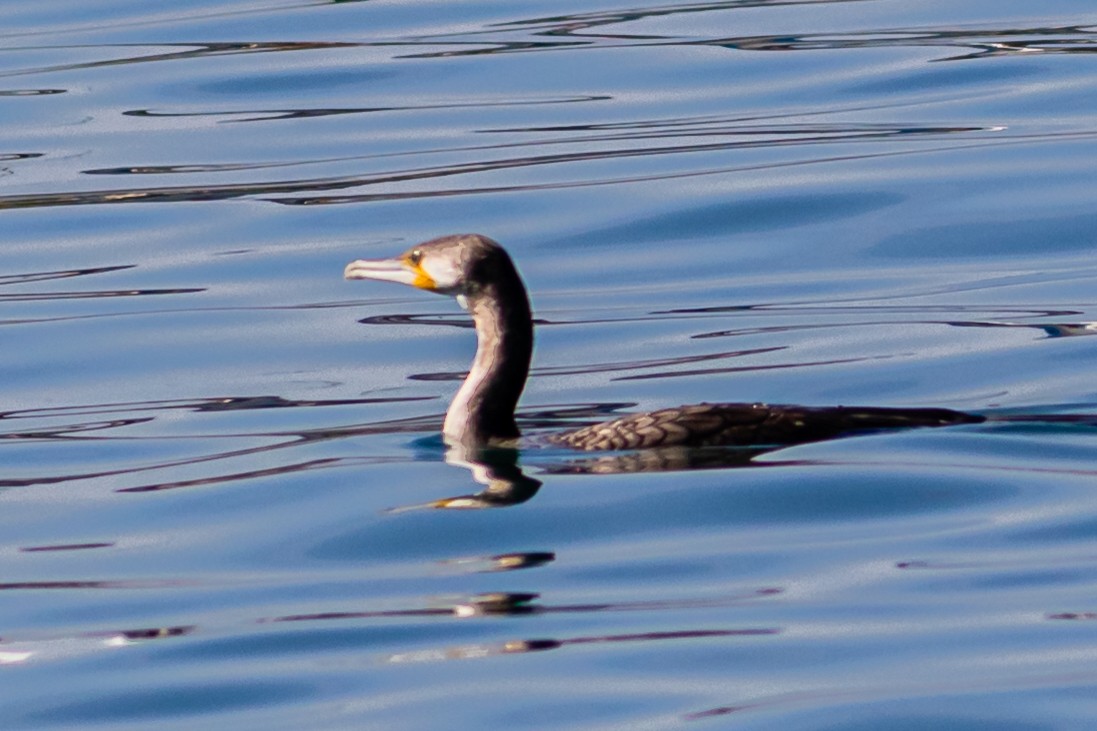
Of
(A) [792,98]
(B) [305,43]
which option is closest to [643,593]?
(A) [792,98]

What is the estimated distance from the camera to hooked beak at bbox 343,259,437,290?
9.09m

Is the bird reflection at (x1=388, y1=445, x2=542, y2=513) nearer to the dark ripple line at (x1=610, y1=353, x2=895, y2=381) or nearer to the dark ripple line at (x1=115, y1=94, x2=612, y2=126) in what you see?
the dark ripple line at (x1=610, y1=353, x2=895, y2=381)

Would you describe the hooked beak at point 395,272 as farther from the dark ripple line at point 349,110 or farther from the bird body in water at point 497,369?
the dark ripple line at point 349,110

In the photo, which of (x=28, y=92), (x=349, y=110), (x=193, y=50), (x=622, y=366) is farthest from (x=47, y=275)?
(x=193, y=50)

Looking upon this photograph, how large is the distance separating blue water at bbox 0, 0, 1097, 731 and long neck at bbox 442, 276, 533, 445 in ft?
0.83

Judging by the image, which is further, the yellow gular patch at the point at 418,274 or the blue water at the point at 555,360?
the yellow gular patch at the point at 418,274

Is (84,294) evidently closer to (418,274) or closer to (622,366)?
(622,366)

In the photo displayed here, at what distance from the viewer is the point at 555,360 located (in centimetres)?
1169

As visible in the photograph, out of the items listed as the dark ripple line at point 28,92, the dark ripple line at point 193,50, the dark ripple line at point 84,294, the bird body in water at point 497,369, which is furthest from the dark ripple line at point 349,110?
the bird body in water at point 497,369

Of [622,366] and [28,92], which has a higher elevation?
[28,92]

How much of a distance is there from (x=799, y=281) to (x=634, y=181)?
9.26ft

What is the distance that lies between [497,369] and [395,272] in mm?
541

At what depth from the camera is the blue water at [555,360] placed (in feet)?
20.6

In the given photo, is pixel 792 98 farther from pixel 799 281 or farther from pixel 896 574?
A: pixel 896 574
